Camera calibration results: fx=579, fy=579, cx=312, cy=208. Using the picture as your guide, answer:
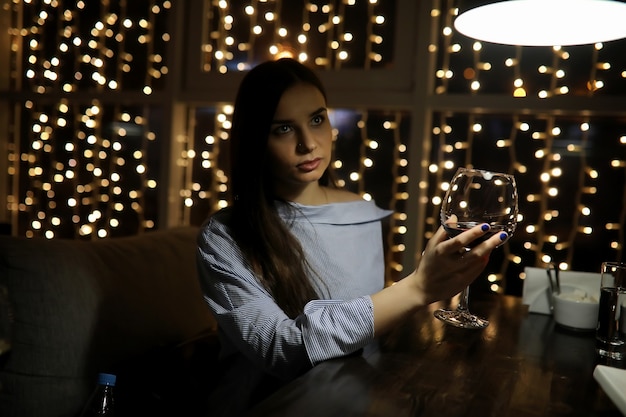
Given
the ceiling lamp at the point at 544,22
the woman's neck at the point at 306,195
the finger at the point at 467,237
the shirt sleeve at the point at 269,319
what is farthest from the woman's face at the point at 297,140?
the finger at the point at 467,237

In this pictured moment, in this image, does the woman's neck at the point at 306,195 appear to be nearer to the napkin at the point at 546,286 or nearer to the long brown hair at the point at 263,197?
the long brown hair at the point at 263,197

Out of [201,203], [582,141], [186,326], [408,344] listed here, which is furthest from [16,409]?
[582,141]

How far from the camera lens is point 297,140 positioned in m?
1.44

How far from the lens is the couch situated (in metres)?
1.31

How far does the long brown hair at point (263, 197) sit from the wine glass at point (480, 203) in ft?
1.40

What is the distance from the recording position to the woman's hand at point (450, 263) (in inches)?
37.6

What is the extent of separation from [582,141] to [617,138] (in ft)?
0.42

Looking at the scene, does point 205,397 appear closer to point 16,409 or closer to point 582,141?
point 16,409

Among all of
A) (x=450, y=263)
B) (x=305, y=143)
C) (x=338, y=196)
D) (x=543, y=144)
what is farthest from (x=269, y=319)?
(x=543, y=144)

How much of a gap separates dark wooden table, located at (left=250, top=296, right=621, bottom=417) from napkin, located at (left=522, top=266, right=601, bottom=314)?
0.66 ft

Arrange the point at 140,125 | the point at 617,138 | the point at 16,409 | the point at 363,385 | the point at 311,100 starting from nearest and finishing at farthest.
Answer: the point at 363,385
the point at 16,409
the point at 311,100
the point at 617,138
the point at 140,125

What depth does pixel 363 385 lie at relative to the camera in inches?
34.1

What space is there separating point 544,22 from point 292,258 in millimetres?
798

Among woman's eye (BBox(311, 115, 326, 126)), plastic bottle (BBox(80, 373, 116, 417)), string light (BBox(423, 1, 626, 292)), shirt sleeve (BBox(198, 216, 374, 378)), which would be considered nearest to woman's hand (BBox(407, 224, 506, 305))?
shirt sleeve (BBox(198, 216, 374, 378))
